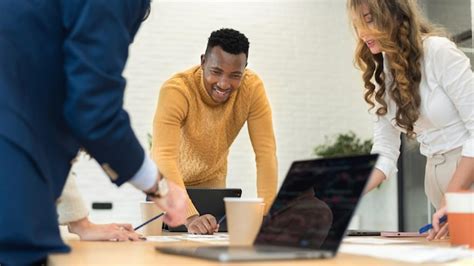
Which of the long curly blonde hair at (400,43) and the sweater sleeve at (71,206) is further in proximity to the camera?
the long curly blonde hair at (400,43)

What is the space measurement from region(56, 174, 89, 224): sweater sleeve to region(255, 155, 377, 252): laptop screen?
0.53 m

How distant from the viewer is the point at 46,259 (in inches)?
43.7

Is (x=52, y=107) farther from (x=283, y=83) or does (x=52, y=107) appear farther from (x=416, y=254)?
(x=283, y=83)

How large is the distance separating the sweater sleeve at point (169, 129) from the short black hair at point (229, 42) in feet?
0.71

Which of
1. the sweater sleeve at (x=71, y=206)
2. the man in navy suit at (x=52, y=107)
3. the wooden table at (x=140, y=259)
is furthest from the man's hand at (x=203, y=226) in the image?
the man in navy suit at (x=52, y=107)

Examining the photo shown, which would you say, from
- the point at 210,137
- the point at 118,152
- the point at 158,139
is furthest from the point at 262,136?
the point at 118,152

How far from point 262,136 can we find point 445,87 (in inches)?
31.3

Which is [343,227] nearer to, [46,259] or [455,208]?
[455,208]

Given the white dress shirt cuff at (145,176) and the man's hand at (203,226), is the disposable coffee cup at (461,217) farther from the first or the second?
the man's hand at (203,226)

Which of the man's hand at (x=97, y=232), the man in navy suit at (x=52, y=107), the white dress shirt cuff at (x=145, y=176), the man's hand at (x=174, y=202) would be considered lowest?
the man's hand at (x=97, y=232)

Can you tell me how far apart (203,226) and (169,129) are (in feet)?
1.73

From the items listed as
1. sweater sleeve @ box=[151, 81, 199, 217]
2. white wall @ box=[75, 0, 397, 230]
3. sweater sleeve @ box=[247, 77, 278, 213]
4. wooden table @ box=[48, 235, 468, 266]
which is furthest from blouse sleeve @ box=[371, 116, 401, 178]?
white wall @ box=[75, 0, 397, 230]

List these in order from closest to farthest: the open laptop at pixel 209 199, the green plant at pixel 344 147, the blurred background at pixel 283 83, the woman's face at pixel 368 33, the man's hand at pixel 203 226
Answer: the man's hand at pixel 203 226 → the woman's face at pixel 368 33 → the open laptop at pixel 209 199 → the blurred background at pixel 283 83 → the green plant at pixel 344 147

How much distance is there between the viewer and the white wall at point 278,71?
226 inches
